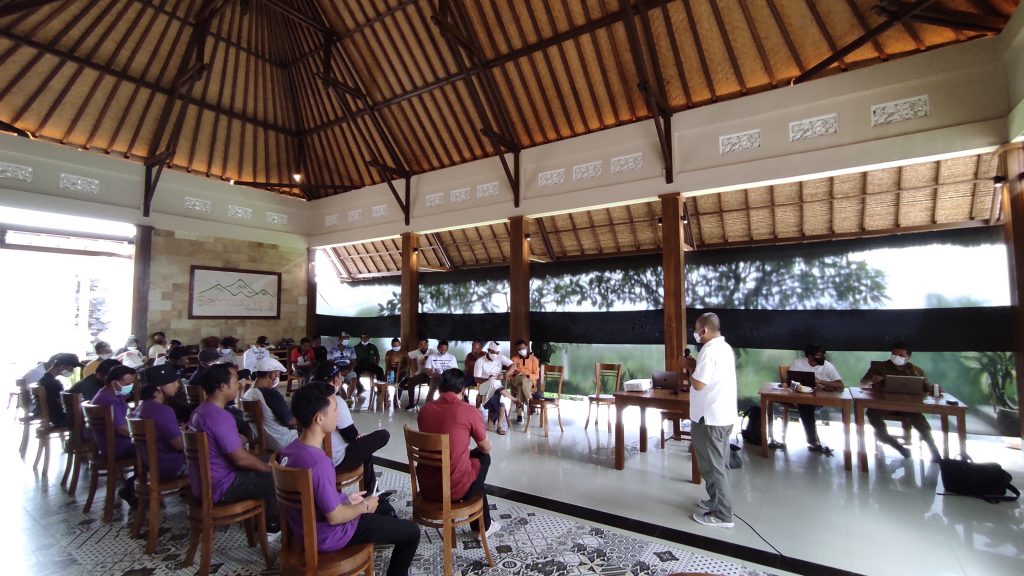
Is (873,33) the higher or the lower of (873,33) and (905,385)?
the higher

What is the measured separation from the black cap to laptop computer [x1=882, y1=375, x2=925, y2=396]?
21.8 ft

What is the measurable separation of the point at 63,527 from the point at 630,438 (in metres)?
5.46

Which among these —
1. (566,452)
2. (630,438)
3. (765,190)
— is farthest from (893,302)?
(566,452)

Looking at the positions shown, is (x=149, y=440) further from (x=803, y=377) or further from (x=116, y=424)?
(x=803, y=377)

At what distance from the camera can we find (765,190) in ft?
24.7

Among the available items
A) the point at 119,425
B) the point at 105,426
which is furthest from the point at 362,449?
the point at 119,425

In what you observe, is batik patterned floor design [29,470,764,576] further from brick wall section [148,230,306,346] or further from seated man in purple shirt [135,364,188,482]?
brick wall section [148,230,306,346]

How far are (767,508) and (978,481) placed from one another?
191cm

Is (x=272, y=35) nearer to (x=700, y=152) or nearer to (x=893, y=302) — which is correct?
(x=700, y=152)

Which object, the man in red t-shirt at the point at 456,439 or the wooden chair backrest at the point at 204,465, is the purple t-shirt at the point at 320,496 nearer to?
the man in red t-shirt at the point at 456,439

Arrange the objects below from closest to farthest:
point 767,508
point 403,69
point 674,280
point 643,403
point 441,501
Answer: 1. point 441,501
2. point 767,508
3. point 643,403
4. point 674,280
5. point 403,69

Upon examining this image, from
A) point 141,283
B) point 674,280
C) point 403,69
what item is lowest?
point 674,280

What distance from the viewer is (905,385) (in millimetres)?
4598

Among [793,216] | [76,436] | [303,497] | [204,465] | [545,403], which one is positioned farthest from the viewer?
[793,216]
